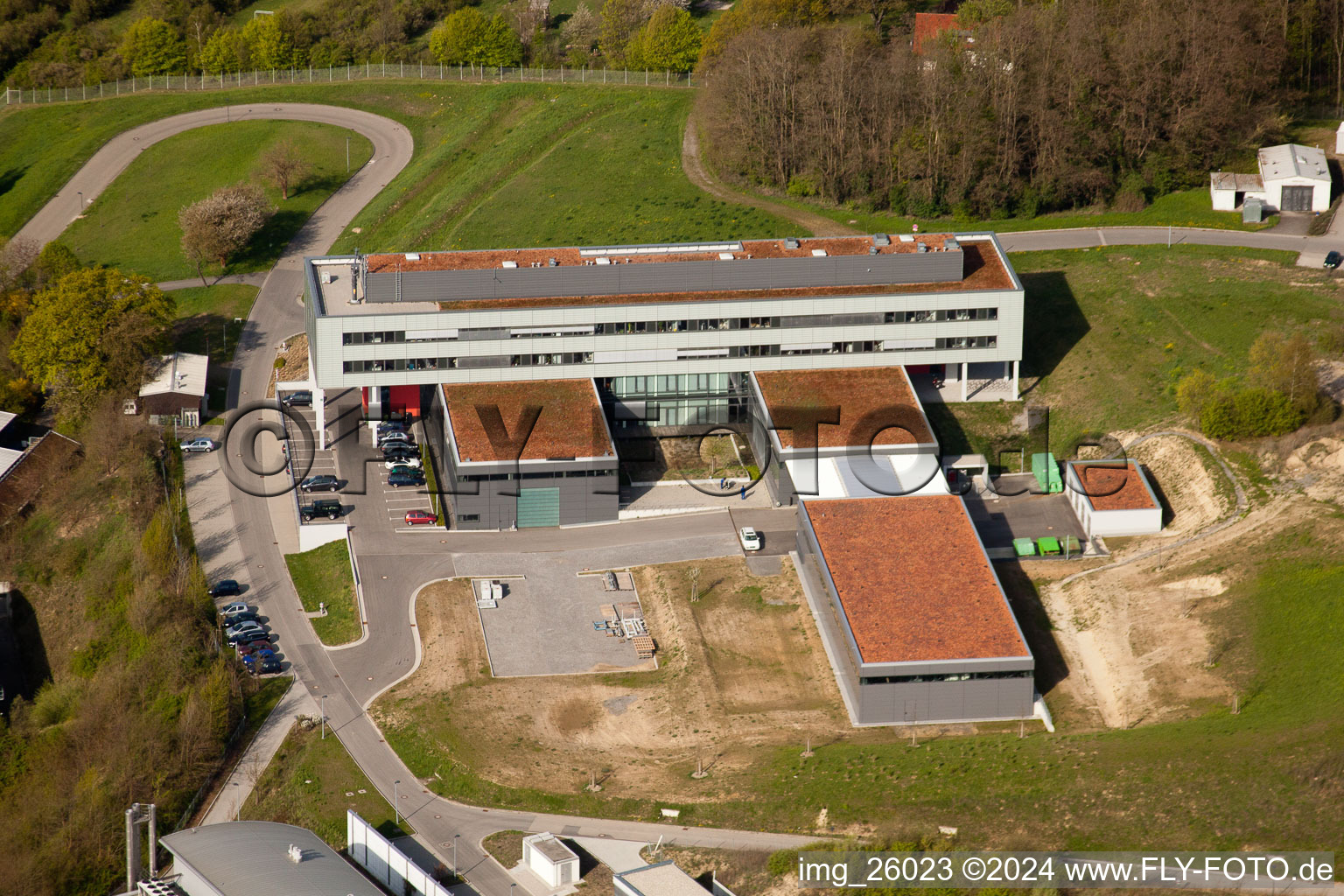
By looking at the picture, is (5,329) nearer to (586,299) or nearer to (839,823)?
(586,299)

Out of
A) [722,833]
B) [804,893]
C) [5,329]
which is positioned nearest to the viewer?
[804,893]

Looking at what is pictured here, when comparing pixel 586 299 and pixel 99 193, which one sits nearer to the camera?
pixel 586 299

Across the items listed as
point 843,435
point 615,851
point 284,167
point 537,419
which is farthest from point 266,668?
point 284,167

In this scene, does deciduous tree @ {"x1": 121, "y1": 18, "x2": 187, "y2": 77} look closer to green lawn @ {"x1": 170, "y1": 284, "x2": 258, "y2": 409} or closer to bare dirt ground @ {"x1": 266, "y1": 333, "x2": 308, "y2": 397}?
green lawn @ {"x1": 170, "y1": 284, "x2": 258, "y2": 409}

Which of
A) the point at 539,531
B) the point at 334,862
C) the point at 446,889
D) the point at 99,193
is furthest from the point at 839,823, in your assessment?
the point at 99,193

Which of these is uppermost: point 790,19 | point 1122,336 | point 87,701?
point 790,19

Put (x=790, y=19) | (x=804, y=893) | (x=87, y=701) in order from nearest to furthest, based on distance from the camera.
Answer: (x=804, y=893)
(x=87, y=701)
(x=790, y=19)

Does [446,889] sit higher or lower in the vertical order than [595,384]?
lower
